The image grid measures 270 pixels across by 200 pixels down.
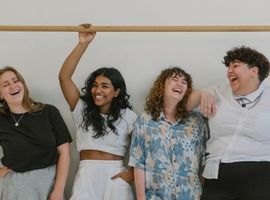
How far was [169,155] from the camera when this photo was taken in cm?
222

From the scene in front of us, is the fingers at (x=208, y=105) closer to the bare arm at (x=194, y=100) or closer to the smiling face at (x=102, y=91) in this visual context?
the bare arm at (x=194, y=100)

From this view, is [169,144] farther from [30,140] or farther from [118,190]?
[30,140]

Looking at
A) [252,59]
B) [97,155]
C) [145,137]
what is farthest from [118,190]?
[252,59]

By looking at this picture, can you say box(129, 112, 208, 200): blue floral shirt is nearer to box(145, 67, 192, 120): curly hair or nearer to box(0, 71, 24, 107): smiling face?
box(145, 67, 192, 120): curly hair

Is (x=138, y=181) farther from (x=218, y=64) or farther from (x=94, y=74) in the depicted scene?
(x=218, y=64)

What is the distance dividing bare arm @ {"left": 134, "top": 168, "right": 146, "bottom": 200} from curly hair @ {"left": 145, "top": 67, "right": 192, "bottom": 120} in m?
0.32

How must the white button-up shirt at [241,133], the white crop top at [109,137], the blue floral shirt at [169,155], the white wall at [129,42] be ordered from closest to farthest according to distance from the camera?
1. the white button-up shirt at [241,133]
2. the blue floral shirt at [169,155]
3. the white crop top at [109,137]
4. the white wall at [129,42]

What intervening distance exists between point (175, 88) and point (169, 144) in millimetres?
315

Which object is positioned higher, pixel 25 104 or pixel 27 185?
pixel 25 104

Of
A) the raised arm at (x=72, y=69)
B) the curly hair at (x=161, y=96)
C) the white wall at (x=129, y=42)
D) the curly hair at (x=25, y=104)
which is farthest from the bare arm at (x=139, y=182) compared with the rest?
the curly hair at (x=25, y=104)

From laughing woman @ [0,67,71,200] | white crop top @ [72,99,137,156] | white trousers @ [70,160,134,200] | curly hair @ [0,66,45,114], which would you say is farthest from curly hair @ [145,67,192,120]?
curly hair @ [0,66,45,114]

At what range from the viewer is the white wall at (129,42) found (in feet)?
7.95

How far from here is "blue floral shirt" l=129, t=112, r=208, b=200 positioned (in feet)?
7.17

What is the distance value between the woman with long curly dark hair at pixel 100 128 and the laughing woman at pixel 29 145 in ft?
0.35
